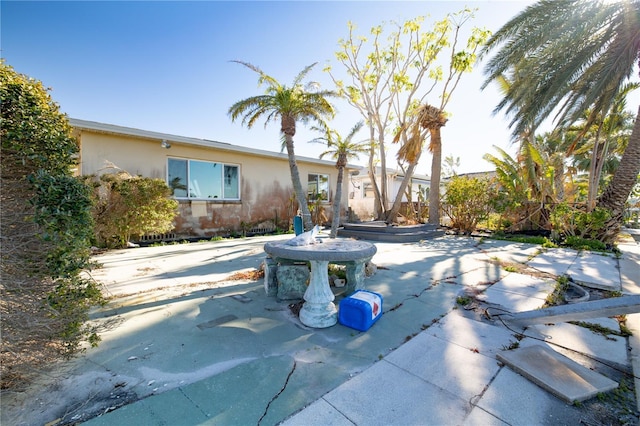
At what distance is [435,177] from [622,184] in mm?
5666

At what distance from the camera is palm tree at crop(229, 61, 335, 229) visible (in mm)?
6649

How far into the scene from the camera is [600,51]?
7.73m

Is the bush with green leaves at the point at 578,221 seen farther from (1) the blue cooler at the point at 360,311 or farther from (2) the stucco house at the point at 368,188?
(2) the stucco house at the point at 368,188

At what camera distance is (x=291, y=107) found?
6719 millimetres

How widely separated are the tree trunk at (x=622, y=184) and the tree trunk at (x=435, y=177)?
514 centimetres

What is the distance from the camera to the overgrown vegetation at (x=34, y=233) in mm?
1744

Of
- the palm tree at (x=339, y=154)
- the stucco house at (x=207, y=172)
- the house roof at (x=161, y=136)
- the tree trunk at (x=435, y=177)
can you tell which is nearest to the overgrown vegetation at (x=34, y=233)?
the palm tree at (x=339, y=154)

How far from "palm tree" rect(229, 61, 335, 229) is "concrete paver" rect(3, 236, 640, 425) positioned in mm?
3291

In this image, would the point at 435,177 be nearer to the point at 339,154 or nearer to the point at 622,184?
the point at 622,184

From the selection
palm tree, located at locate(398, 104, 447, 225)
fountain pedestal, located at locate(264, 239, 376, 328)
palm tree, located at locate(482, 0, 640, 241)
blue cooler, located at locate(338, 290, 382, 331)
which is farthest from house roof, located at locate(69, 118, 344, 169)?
palm tree, located at locate(482, 0, 640, 241)

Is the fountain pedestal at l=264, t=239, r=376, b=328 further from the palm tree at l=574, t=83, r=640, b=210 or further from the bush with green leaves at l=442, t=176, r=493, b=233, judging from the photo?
the palm tree at l=574, t=83, r=640, b=210

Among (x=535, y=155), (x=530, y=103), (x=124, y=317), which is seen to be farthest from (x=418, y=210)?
(x=124, y=317)

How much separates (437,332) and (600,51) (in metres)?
10.6

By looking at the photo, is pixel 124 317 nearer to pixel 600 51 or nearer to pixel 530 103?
pixel 530 103
